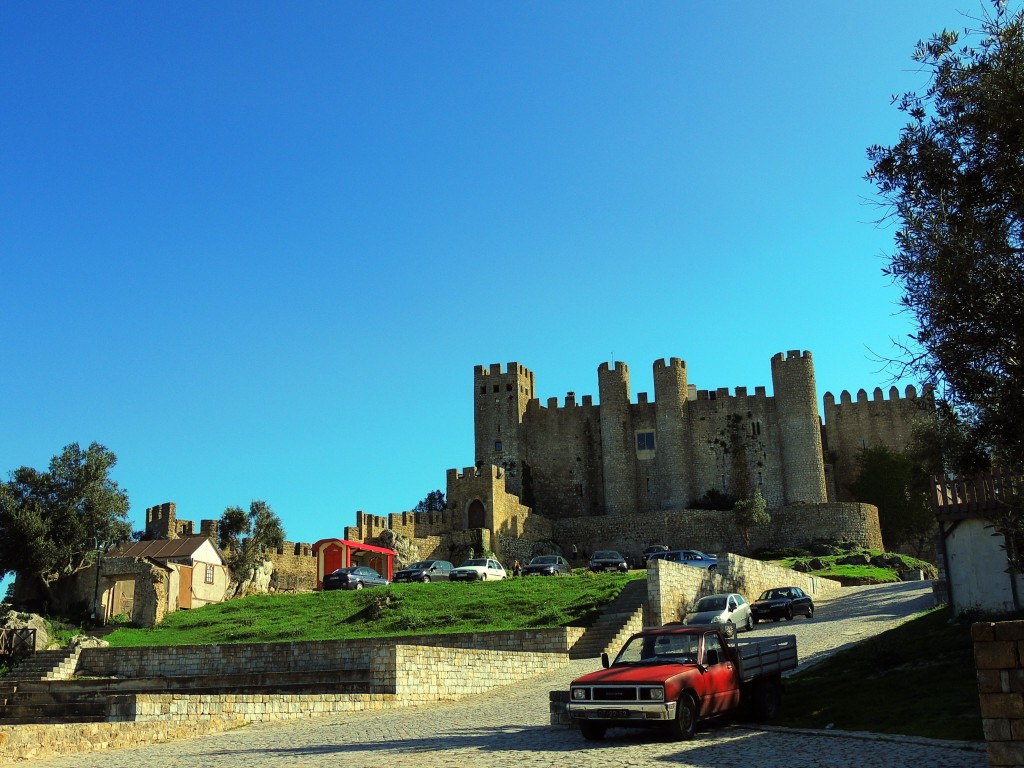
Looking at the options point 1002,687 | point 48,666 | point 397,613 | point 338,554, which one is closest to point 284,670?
point 397,613

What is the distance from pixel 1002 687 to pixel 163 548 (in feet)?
117

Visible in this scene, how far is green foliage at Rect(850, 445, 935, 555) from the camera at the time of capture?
59688mm

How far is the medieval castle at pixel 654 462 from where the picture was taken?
5566 cm

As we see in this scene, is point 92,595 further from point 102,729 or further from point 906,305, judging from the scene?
point 906,305

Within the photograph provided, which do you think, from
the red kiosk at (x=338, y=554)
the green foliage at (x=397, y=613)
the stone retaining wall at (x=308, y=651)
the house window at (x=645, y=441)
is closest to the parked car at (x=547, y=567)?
the green foliage at (x=397, y=613)

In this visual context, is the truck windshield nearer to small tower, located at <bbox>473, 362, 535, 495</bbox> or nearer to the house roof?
the house roof

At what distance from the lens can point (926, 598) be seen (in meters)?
27.8

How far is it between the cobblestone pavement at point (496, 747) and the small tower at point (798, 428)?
1770 inches

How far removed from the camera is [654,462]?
207 ft

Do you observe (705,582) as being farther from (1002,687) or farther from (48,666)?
(1002,687)

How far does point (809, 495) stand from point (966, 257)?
49.9m

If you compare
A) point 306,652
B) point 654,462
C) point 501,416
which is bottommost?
point 306,652

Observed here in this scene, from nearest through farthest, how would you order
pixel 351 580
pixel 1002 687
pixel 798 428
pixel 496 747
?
pixel 1002 687 < pixel 496 747 < pixel 351 580 < pixel 798 428

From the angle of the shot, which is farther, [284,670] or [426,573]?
[426,573]
